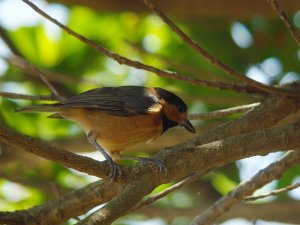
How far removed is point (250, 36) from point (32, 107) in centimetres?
291

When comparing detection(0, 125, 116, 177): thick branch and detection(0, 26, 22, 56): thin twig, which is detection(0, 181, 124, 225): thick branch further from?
detection(0, 26, 22, 56): thin twig

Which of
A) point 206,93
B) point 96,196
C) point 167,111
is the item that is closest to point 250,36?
point 206,93

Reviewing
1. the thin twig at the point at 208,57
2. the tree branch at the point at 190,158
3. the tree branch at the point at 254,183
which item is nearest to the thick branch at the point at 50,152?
the tree branch at the point at 190,158

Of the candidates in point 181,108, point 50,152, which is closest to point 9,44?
point 181,108

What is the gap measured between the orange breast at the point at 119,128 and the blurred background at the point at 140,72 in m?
0.68

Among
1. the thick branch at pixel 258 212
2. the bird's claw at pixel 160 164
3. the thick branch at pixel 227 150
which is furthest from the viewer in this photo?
the thick branch at pixel 258 212

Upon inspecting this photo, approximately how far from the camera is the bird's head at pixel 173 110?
5023 mm

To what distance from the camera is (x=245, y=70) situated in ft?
21.0

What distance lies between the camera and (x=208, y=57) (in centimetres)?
340

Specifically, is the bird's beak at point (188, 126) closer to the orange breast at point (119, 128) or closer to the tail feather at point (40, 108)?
the orange breast at point (119, 128)

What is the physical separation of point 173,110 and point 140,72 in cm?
204

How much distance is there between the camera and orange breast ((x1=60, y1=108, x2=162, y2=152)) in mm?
4695

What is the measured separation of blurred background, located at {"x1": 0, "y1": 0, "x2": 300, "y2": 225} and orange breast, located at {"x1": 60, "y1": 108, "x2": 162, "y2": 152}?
0.68 meters

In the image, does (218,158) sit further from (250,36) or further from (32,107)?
(250,36)
